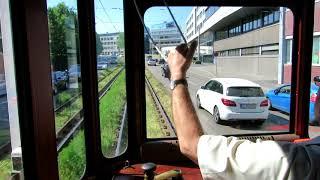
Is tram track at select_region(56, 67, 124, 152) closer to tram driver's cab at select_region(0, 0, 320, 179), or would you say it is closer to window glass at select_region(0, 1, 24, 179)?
tram driver's cab at select_region(0, 0, 320, 179)

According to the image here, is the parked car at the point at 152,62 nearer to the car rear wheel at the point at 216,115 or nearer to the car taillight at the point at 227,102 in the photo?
the car rear wheel at the point at 216,115

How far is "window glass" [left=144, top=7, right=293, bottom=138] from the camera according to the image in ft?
9.20

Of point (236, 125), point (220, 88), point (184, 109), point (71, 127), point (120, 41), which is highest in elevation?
point (120, 41)

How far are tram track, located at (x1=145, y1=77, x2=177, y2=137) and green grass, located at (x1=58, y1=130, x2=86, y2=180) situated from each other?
0.71 metres

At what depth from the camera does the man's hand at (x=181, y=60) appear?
1317 millimetres

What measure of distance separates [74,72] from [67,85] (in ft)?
0.74

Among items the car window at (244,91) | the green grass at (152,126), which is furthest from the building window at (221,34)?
the green grass at (152,126)

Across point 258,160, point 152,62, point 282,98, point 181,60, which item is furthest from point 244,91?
point 258,160

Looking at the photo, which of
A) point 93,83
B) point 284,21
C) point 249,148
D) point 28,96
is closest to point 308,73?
point 284,21

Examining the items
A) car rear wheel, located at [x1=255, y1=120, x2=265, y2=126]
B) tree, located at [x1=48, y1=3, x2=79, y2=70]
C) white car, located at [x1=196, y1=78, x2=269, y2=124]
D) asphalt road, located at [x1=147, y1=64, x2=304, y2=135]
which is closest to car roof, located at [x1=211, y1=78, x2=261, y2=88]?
white car, located at [x1=196, y1=78, x2=269, y2=124]

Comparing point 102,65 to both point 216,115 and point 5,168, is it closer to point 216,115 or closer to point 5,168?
point 216,115

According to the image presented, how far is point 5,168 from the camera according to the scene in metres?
1.27

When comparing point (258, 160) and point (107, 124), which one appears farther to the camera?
point (107, 124)

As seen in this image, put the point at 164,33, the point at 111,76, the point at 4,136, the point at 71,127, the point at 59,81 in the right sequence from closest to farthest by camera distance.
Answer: the point at 4,136, the point at 59,81, the point at 71,127, the point at 164,33, the point at 111,76
